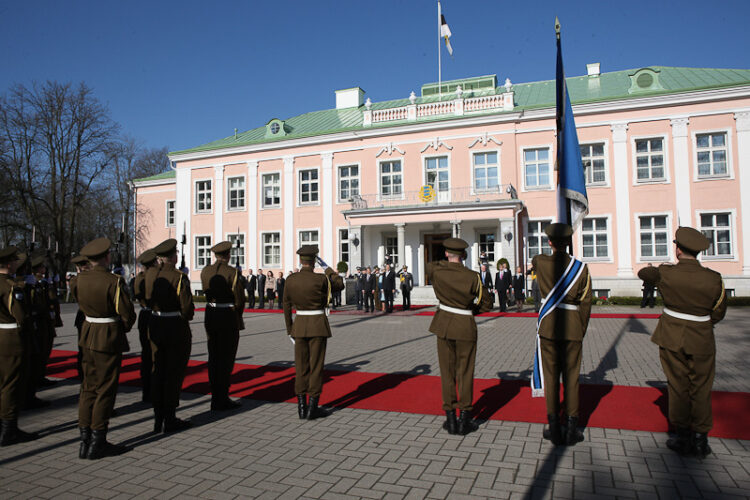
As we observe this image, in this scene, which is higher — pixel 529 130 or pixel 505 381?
pixel 529 130

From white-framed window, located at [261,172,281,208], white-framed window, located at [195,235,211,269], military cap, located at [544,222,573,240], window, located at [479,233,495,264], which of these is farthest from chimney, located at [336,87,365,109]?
military cap, located at [544,222,573,240]

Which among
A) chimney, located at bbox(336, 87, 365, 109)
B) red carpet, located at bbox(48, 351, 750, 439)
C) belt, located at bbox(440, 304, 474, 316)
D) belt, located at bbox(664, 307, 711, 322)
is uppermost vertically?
chimney, located at bbox(336, 87, 365, 109)

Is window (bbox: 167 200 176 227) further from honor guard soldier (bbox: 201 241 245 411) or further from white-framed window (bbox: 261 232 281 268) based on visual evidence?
honor guard soldier (bbox: 201 241 245 411)

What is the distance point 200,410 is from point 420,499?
3762mm

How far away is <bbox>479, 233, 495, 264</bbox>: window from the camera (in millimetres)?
24844

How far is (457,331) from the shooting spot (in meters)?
5.14

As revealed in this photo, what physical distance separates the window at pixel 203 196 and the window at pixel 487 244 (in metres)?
17.8

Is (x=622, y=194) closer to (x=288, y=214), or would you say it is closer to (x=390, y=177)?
(x=390, y=177)

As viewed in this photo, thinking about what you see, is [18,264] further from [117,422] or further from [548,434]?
[548,434]

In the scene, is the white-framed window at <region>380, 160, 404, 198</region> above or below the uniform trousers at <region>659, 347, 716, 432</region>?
above

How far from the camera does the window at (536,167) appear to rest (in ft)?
79.4

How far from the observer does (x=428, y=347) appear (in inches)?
419

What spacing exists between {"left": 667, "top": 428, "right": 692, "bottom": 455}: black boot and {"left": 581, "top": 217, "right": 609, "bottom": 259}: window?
66.4ft

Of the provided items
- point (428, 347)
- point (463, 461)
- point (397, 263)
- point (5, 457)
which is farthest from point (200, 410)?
point (397, 263)
